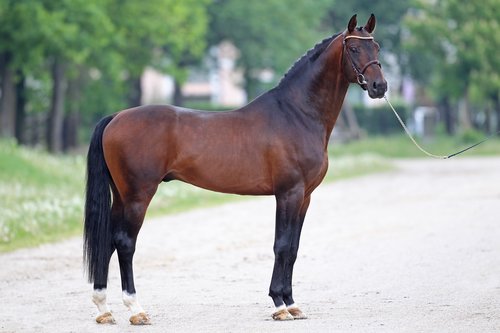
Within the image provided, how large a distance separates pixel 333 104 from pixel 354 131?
53141mm

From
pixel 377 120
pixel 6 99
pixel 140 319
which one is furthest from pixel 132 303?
pixel 377 120

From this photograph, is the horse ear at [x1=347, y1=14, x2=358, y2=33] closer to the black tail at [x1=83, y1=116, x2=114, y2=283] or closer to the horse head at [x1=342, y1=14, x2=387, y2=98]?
the horse head at [x1=342, y1=14, x2=387, y2=98]

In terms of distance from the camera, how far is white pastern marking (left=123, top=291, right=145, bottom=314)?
10.0 metres

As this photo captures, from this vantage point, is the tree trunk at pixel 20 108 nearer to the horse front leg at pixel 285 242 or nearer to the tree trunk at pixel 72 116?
the tree trunk at pixel 72 116

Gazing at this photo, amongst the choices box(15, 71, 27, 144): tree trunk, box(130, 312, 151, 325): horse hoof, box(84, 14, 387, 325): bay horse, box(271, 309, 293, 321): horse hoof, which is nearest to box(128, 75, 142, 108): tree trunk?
box(15, 71, 27, 144): tree trunk

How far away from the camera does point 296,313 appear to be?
10.2 meters

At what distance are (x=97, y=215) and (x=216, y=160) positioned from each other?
3.61 feet

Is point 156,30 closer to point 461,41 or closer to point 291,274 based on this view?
point 461,41

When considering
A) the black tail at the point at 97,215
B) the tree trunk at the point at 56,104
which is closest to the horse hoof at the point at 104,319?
the black tail at the point at 97,215

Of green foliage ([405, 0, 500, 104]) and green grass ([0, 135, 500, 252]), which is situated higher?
green foliage ([405, 0, 500, 104])

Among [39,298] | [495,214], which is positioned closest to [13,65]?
[495,214]

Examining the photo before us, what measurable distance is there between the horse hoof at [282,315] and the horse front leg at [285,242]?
135mm

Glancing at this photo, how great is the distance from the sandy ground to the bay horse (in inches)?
23.1

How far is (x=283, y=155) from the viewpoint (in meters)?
10.4
